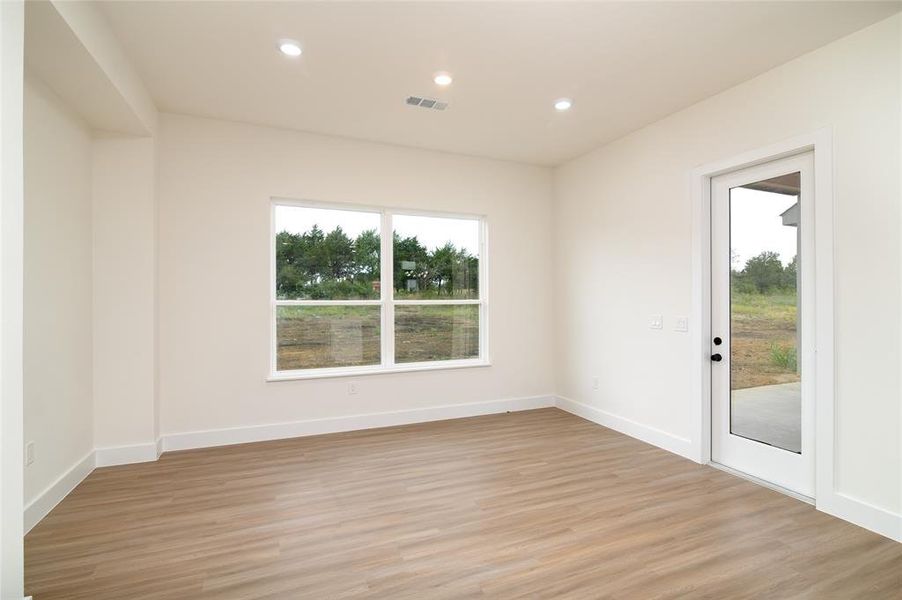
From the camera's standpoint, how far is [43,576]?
2197 millimetres

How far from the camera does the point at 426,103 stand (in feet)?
12.4

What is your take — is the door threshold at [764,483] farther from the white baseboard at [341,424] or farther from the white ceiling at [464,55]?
the white ceiling at [464,55]

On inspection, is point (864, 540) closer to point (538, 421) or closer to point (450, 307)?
point (538, 421)

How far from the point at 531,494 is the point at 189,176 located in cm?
394

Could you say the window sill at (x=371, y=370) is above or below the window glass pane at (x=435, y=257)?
below

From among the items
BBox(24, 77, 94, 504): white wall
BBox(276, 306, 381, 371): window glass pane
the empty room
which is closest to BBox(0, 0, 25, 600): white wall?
the empty room

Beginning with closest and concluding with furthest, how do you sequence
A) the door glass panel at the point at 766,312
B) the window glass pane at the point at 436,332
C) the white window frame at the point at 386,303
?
the door glass panel at the point at 766,312 < the white window frame at the point at 386,303 < the window glass pane at the point at 436,332

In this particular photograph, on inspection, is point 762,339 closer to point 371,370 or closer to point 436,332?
point 436,332

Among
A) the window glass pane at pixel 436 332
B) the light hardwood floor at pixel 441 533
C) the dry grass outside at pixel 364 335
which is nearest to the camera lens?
the light hardwood floor at pixel 441 533

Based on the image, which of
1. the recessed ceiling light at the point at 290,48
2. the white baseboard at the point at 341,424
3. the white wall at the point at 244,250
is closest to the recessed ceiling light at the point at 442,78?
the recessed ceiling light at the point at 290,48

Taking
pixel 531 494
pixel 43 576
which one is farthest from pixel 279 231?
pixel 531 494

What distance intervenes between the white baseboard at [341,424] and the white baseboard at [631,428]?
0.38 m

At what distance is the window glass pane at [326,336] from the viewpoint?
14.8ft

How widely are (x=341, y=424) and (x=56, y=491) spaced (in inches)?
86.3
